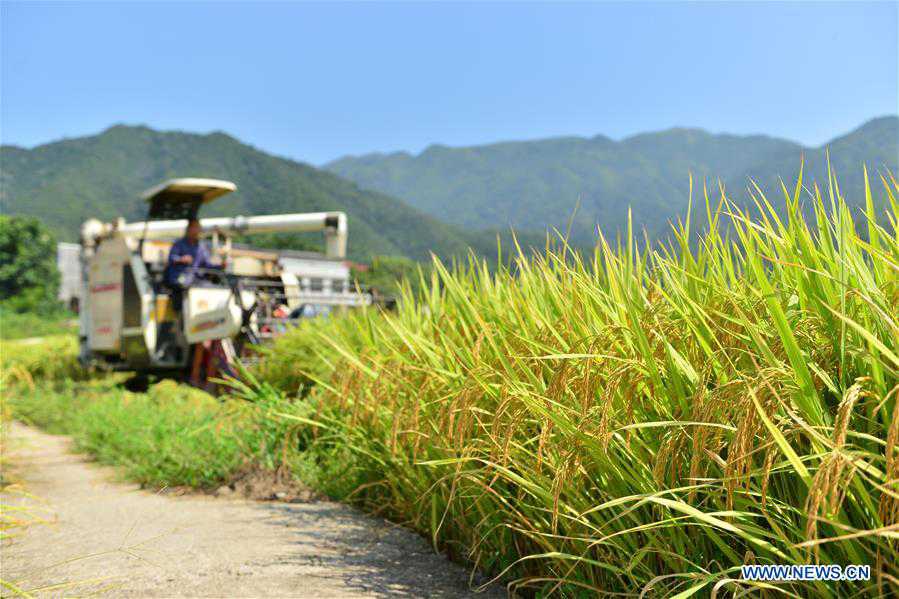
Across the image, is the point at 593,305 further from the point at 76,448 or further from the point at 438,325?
the point at 76,448

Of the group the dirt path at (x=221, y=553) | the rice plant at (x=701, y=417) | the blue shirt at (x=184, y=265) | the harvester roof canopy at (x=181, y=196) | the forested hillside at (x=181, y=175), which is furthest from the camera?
the forested hillside at (x=181, y=175)

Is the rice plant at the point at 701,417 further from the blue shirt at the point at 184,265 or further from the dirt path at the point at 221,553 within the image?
the blue shirt at the point at 184,265

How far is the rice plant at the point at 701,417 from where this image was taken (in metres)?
1.55

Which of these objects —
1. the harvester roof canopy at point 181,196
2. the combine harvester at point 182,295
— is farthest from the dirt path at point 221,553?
the harvester roof canopy at point 181,196

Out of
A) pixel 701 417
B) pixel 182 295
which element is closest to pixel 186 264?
pixel 182 295

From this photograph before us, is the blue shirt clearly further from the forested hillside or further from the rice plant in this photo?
the forested hillside

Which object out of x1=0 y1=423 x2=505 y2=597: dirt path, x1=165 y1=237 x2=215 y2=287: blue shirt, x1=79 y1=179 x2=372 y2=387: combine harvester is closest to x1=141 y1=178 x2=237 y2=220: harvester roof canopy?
x1=79 y1=179 x2=372 y2=387: combine harvester

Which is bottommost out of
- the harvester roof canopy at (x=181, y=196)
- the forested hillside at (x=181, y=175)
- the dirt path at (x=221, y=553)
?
the dirt path at (x=221, y=553)

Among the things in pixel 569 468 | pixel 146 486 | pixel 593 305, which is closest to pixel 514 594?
pixel 569 468

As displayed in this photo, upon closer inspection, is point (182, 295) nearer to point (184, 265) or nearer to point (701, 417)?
point (184, 265)

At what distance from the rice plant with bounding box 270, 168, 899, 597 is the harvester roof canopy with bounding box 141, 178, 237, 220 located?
286 inches

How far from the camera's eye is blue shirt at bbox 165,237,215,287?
9.27 meters

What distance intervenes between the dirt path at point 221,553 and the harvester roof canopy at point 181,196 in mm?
6037

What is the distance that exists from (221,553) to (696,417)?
2103mm
